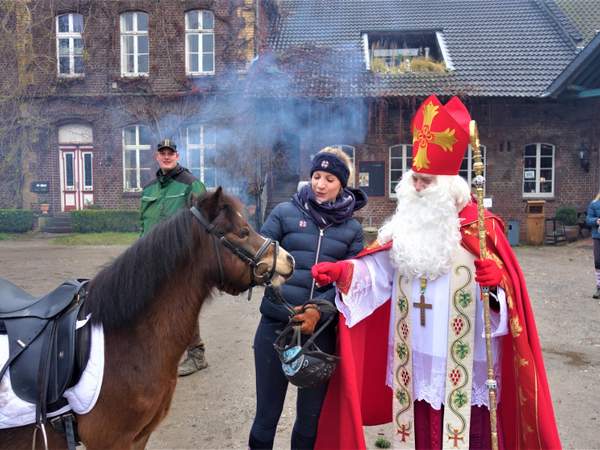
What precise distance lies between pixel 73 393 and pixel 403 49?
18.8 metres

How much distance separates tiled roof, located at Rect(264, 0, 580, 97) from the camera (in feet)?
54.5

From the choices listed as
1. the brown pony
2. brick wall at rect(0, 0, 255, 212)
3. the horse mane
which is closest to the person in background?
the brown pony

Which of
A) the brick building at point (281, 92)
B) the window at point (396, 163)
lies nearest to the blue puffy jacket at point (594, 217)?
the brick building at point (281, 92)

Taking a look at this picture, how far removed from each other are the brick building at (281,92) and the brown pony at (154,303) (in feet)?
47.5

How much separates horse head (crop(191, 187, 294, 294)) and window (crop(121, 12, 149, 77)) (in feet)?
59.2

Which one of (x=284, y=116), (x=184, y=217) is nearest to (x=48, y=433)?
(x=184, y=217)

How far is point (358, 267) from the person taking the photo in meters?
2.91

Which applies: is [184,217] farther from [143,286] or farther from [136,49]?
[136,49]

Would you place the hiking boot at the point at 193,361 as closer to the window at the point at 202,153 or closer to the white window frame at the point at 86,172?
the window at the point at 202,153

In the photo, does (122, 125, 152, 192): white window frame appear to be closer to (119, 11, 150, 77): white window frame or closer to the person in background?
(119, 11, 150, 77): white window frame

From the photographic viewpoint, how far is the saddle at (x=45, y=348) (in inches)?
90.7

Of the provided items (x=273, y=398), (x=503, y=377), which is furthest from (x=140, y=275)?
(x=503, y=377)

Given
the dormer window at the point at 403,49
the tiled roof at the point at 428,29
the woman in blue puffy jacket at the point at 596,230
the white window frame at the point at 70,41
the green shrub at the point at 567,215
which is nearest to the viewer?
the woman in blue puffy jacket at the point at 596,230

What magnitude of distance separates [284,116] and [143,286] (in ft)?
50.4
